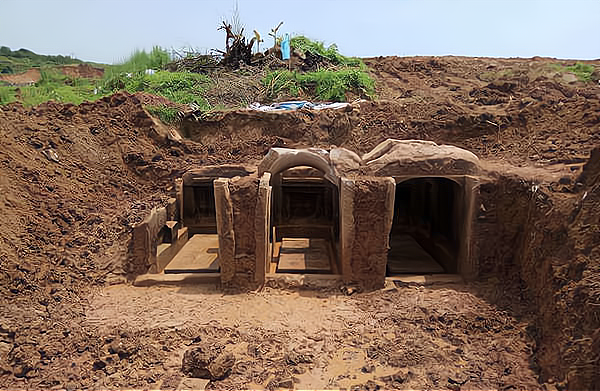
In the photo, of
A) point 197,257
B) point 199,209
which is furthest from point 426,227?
point 199,209

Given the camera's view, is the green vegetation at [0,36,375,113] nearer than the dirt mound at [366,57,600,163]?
No

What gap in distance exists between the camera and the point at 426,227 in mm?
7988

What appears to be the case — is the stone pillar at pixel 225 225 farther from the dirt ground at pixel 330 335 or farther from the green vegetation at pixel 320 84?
the green vegetation at pixel 320 84

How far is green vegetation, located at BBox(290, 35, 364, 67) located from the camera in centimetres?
1551

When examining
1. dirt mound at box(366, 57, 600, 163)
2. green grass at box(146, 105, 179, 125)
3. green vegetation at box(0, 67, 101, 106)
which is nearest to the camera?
dirt mound at box(366, 57, 600, 163)

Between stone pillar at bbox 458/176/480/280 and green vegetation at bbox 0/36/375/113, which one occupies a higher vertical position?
green vegetation at bbox 0/36/375/113

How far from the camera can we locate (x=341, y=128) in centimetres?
999

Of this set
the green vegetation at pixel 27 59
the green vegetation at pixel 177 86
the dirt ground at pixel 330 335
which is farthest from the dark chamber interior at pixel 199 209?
the green vegetation at pixel 27 59

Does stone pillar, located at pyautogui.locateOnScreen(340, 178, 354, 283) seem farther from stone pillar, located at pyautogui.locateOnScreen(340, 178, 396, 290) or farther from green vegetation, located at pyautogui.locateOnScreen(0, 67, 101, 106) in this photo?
green vegetation, located at pyautogui.locateOnScreen(0, 67, 101, 106)

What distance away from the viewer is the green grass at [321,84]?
12.2 metres

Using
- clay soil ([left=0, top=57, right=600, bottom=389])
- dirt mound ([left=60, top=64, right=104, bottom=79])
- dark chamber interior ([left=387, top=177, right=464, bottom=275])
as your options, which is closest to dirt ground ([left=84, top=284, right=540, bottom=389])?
clay soil ([left=0, top=57, right=600, bottom=389])

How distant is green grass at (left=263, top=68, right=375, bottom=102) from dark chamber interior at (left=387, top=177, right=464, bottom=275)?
473 centimetres

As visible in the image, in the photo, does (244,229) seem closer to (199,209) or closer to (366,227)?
(366,227)

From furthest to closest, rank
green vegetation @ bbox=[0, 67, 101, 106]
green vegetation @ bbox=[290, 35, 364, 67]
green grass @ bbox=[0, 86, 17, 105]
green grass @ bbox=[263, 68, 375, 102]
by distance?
green vegetation @ bbox=[290, 35, 364, 67]
green grass @ bbox=[263, 68, 375, 102]
green vegetation @ bbox=[0, 67, 101, 106]
green grass @ bbox=[0, 86, 17, 105]
